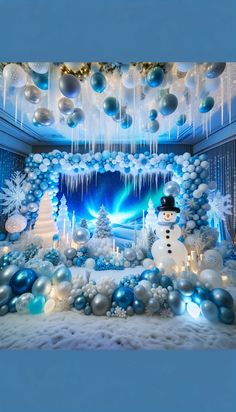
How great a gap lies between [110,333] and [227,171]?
3.87 meters

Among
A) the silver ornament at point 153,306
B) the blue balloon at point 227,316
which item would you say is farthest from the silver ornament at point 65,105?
the blue balloon at point 227,316

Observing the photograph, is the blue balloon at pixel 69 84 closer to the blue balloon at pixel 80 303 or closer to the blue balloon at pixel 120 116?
the blue balloon at pixel 120 116

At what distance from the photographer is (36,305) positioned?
1821 mm

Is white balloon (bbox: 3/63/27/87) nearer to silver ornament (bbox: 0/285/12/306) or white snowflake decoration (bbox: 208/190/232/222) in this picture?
silver ornament (bbox: 0/285/12/306)

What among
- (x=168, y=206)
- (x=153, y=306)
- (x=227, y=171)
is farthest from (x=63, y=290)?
(x=227, y=171)

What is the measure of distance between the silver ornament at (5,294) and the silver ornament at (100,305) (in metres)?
0.73

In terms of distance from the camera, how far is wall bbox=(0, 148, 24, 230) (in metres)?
4.60

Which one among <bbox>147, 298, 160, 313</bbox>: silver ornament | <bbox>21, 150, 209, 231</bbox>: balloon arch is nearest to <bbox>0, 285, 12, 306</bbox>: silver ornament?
<bbox>147, 298, 160, 313</bbox>: silver ornament

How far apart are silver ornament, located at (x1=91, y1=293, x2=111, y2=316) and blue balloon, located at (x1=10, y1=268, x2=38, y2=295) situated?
2.02 ft

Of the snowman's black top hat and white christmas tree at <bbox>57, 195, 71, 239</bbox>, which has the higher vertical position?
the snowman's black top hat

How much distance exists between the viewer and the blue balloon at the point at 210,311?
5.66 feet

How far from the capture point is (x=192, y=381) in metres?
1.33

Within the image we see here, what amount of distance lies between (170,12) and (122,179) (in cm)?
432

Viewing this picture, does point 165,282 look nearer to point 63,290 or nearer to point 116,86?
point 63,290
